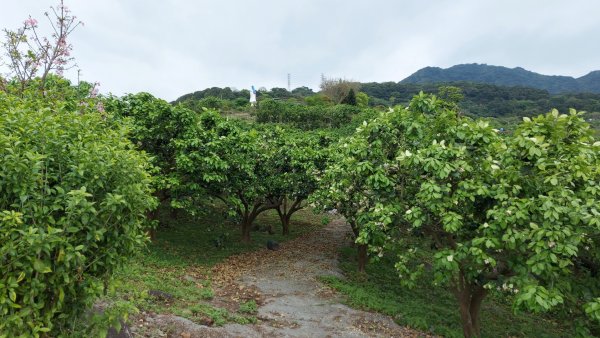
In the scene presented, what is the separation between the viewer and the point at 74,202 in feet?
12.1

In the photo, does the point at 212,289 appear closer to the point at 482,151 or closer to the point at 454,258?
the point at 454,258

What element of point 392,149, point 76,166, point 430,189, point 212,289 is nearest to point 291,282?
point 212,289

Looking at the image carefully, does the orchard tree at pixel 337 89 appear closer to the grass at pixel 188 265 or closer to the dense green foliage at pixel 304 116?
the dense green foliage at pixel 304 116

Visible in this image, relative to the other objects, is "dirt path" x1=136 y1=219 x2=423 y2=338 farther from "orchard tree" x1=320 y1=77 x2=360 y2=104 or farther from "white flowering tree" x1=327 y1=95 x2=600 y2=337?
"orchard tree" x1=320 y1=77 x2=360 y2=104

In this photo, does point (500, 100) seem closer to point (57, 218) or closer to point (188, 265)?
point (188, 265)

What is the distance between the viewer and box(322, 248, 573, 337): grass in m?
11.6

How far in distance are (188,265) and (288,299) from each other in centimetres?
438

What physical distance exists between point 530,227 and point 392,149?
11.2 feet

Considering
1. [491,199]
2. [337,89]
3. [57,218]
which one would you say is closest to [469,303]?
[491,199]

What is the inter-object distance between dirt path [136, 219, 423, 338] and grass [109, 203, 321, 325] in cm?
53

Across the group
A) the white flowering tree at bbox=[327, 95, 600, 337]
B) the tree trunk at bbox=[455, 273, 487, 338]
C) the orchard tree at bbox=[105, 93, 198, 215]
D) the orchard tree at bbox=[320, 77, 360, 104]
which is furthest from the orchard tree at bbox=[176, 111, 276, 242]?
the orchard tree at bbox=[320, 77, 360, 104]

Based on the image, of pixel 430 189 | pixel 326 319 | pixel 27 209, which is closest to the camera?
pixel 27 209

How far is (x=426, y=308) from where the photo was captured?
1288 cm

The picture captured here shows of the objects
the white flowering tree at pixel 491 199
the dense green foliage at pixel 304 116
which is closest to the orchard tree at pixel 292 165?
the white flowering tree at pixel 491 199
